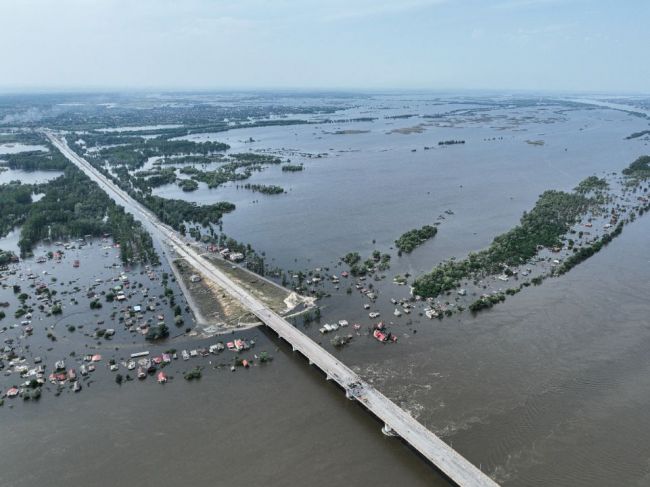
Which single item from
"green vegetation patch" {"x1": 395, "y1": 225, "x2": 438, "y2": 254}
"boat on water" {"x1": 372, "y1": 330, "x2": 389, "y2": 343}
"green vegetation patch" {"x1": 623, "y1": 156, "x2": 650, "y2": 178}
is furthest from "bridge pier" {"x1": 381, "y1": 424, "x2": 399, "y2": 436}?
"green vegetation patch" {"x1": 623, "y1": 156, "x2": 650, "y2": 178}

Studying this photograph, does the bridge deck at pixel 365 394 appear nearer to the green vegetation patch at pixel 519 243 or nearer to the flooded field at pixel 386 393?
the flooded field at pixel 386 393

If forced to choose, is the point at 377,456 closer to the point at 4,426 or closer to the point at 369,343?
the point at 369,343

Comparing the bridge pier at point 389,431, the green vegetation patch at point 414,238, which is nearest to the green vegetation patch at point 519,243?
the green vegetation patch at point 414,238

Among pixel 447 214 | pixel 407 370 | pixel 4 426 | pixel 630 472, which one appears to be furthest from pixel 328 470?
pixel 447 214

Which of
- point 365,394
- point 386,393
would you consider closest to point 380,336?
point 386,393

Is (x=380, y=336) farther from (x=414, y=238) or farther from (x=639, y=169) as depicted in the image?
(x=639, y=169)

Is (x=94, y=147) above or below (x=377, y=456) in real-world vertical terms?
above

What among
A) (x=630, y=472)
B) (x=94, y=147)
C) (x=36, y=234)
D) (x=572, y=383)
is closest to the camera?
(x=630, y=472)

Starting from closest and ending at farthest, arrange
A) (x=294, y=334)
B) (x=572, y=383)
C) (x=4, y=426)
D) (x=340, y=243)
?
(x=4, y=426) < (x=572, y=383) < (x=294, y=334) < (x=340, y=243)
